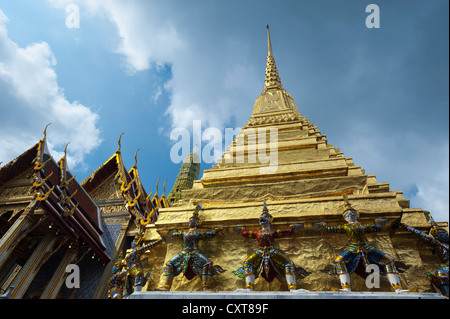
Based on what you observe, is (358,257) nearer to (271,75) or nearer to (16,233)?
(16,233)

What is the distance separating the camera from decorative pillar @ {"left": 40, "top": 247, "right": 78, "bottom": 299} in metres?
9.31

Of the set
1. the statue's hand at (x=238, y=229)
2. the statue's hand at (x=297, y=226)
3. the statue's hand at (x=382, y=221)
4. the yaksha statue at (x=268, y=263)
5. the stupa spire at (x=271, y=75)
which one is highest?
the stupa spire at (x=271, y=75)

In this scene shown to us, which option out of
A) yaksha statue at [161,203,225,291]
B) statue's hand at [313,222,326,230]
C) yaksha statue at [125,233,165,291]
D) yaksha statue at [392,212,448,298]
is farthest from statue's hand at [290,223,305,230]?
yaksha statue at [125,233,165,291]

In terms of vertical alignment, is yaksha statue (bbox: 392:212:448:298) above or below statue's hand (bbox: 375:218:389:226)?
below

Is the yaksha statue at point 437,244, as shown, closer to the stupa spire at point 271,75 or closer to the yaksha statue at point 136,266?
the yaksha statue at point 136,266

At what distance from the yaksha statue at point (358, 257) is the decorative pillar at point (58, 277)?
31.4 feet

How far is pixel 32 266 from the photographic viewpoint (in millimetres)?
9125

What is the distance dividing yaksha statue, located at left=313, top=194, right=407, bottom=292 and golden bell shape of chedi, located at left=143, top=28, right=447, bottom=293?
290 mm

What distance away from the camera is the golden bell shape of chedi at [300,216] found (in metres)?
4.89

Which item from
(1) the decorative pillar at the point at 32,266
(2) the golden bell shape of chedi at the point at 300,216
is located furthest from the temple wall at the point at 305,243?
(1) the decorative pillar at the point at 32,266

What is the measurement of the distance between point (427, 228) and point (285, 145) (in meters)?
4.57

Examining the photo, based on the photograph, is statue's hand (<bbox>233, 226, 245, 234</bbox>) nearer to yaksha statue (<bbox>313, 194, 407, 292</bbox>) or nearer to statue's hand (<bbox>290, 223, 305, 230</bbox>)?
statue's hand (<bbox>290, 223, 305, 230</bbox>)

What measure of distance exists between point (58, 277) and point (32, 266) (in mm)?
1075
